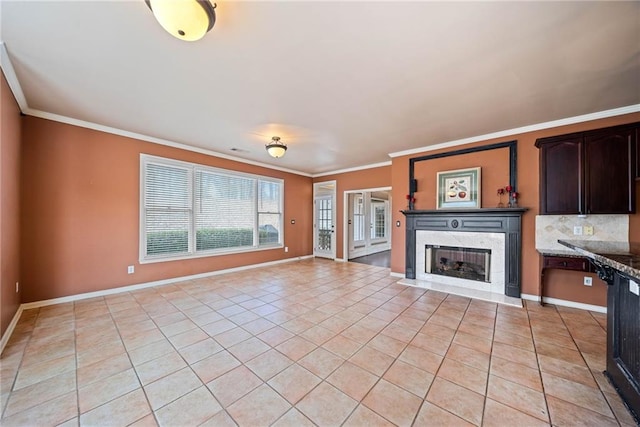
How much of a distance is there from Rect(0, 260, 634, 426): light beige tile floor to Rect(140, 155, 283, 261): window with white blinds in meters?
1.35

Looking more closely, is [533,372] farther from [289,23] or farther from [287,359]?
[289,23]

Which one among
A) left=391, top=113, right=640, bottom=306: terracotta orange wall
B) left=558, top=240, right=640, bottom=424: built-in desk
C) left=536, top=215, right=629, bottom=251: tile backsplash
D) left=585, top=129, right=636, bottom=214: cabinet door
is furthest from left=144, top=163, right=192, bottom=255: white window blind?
left=585, top=129, right=636, bottom=214: cabinet door

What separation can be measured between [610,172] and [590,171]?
0.55 feet

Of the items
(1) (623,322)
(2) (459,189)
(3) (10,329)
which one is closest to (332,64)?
(1) (623,322)

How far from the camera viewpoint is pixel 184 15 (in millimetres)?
1414

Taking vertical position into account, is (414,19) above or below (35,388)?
above

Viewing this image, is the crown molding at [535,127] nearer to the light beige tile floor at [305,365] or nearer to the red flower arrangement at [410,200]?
the red flower arrangement at [410,200]

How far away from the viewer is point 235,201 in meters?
5.46

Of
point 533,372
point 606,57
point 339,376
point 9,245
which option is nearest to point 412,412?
point 339,376

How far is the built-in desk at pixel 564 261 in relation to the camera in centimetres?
296

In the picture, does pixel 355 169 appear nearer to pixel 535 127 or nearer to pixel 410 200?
pixel 410 200

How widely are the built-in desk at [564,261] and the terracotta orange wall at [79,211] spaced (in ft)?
19.5

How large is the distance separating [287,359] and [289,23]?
2701mm

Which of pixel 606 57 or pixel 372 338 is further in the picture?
pixel 372 338
